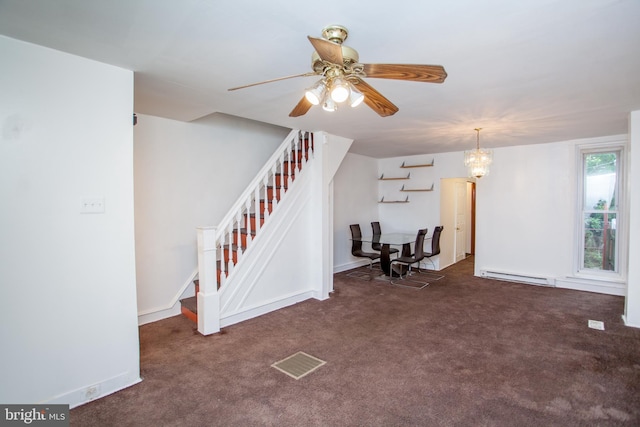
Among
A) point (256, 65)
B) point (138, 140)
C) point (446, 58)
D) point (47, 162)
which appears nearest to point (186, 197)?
point (138, 140)

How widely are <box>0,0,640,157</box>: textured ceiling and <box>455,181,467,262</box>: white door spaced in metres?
3.88

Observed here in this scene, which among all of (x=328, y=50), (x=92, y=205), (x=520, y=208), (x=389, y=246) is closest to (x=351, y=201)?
(x=389, y=246)

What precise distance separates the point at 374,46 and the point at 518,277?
17.1 ft

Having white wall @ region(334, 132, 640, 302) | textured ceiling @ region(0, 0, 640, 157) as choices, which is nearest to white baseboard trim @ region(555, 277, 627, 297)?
white wall @ region(334, 132, 640, 302)

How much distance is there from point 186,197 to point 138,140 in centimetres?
85

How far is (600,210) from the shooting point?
502cm

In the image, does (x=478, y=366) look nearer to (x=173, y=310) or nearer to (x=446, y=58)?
(x=446, y=58)

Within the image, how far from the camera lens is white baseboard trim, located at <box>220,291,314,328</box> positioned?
360 centimetres

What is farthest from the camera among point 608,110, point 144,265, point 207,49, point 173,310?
point 173,310

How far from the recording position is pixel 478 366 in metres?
2.75

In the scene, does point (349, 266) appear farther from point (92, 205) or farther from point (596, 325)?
point (92, 205)

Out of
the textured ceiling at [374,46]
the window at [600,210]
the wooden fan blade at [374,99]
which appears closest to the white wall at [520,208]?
the window at [600,210]

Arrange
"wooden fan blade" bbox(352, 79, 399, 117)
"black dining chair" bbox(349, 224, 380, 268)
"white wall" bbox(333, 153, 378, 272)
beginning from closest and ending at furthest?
"wooden fan blade" bbox(352, 79, 399, 117), "black dining chair" bbox(349, 224, 380, 268), "white wall" bbox(333, 153, 378, 272)

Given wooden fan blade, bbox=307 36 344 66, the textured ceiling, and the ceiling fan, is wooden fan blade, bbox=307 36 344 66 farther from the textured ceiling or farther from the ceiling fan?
the textured ceiling
